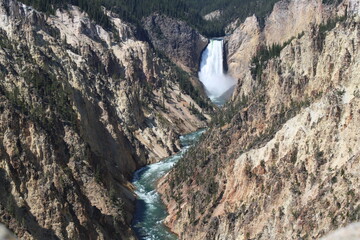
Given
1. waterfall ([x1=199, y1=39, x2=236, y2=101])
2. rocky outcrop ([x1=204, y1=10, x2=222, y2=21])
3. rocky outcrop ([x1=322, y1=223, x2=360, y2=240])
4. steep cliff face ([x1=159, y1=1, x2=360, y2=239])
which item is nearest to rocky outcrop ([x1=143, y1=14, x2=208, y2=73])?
waterfall ([x1=199, y1=39, x2=236, y2=101])

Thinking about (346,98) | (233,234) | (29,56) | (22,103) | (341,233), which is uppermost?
(29,56)

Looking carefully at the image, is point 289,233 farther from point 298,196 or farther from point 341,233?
point 341,233

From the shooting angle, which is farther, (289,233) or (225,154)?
(225,154)

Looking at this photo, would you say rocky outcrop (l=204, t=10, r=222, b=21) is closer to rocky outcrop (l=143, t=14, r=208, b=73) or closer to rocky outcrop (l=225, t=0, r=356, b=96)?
rocky outcrop (l=225, t=0, r=356, b=96)

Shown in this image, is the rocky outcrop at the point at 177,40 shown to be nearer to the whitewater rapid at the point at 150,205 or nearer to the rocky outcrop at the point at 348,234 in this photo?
the whitewater rapid at the point at 150,205

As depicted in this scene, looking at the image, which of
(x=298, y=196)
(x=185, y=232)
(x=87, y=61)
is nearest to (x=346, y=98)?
(x=298, y=196)

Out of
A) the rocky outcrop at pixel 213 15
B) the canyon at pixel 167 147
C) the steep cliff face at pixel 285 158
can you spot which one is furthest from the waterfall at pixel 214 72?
the steep cliff face at pixel 285 158

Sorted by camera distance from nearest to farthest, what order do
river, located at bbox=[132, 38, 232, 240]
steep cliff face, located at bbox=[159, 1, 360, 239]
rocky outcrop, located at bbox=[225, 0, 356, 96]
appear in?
steep cliff face, located at bbox=[159, 1, 360, 239]
river, located at bbox=[132, 38, 232, 240]
rocky outcrop, located at bbox=[225, 0, 356, 96]
